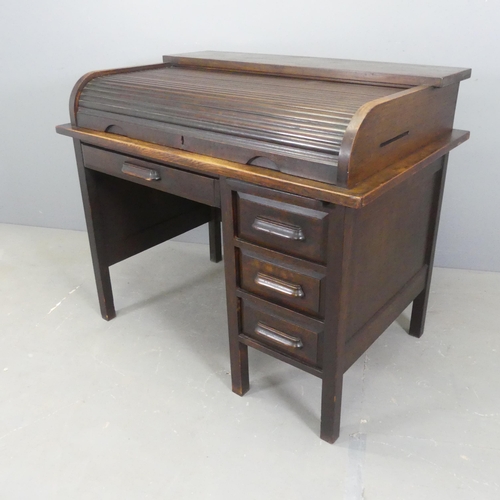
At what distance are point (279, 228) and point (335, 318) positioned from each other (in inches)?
11.7

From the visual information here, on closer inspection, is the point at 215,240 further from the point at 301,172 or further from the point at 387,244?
the point at 301,172

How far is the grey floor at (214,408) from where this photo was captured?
1.55 meters

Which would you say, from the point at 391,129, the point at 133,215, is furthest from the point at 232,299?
the point at 133,215

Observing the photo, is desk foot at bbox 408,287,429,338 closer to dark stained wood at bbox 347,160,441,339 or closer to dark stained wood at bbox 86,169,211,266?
dark stained wood at bbox 347,160,441,339

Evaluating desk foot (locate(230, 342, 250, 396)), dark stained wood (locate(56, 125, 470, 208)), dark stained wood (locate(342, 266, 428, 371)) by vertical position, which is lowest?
desk foot (locate(230, 342, 250, 396))

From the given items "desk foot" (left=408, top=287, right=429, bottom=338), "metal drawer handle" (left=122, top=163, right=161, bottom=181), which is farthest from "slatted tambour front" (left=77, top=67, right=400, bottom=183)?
"desk foot" (left=408, top=287, right=429, bottom=338)

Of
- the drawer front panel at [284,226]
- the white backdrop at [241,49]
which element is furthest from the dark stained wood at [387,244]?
the white backdrop at [241,49]

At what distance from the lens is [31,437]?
1.71 metres

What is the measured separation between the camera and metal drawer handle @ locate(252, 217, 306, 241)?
1.42m

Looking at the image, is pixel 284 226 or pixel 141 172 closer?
pixel 284 226

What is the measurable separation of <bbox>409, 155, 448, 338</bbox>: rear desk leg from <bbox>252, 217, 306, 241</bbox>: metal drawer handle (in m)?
0.71

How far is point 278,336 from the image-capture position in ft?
5.36

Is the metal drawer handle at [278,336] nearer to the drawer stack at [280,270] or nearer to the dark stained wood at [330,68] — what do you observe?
the drawer stack at [280,270]

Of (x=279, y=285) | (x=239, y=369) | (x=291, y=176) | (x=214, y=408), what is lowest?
(x=214, y=408)
